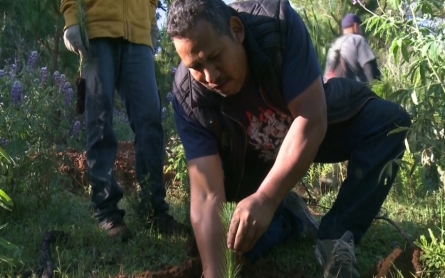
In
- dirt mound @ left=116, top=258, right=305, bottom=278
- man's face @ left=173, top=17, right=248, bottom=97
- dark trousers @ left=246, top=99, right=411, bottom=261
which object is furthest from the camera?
dark trousers @ left=246, top=99, right=411, bottom=261

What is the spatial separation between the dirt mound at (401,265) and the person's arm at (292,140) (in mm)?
529

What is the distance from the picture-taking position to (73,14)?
3.72 meters

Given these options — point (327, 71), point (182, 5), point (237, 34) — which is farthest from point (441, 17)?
point (327, 71)

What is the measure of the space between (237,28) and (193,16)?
0.23 meters

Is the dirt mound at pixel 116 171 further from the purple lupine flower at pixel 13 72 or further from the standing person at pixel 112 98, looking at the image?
the standing person at pixel 112 98

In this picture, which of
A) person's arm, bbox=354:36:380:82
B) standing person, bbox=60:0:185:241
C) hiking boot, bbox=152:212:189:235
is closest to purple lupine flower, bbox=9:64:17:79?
standing person, bbox=60:0:185:241

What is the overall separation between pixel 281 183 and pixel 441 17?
1.11 meters

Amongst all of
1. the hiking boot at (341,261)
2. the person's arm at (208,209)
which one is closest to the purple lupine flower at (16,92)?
the person's arm at (208,209)

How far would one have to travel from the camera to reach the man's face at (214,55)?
2.40 m

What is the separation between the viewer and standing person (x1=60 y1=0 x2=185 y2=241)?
12.1ft

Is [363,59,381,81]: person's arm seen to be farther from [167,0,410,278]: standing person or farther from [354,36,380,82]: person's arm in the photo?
[167,0,410,278]: standing person

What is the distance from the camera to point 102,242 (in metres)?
3.47

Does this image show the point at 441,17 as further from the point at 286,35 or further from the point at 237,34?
the point at 237,34

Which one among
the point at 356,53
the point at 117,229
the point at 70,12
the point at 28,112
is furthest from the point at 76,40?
the point at 356,53
